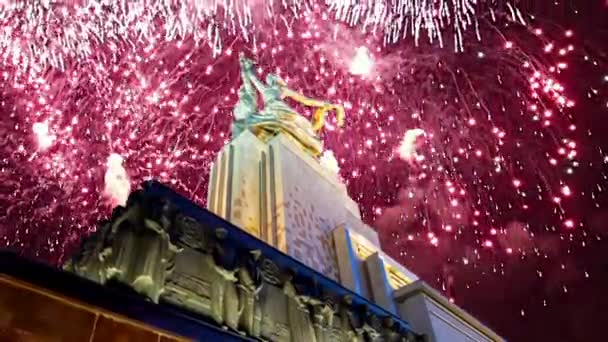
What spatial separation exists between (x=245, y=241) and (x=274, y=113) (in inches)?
267

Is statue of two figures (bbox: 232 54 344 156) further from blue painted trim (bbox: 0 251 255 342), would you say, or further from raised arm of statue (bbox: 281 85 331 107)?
blue painted trim (bbox: 0 251 255 342)

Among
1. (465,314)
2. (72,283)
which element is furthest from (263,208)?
(72,283)

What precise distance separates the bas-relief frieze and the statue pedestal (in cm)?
217

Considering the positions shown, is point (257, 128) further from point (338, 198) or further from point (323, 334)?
point (323, 334)

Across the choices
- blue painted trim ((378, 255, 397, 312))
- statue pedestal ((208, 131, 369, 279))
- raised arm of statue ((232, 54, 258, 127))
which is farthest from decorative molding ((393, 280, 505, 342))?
raised arm of statue ((232, 54, 258, 127))

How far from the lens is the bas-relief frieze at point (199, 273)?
6176mm

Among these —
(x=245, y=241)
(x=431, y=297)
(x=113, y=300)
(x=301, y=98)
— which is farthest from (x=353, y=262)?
(x=113, y=300)

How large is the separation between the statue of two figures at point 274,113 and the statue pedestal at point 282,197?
52 cm

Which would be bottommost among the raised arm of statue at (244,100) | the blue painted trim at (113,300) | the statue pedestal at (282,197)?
the blue painted trim at (113,300)

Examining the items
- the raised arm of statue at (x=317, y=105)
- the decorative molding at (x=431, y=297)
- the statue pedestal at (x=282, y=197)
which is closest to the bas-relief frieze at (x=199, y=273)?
the statue pedestal at (x=282, y=197)

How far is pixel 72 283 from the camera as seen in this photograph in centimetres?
474

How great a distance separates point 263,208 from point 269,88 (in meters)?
4.97

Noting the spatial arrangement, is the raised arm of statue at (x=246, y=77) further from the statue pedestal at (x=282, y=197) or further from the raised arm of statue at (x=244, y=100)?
the statue pedestal at (x=282, y=197)

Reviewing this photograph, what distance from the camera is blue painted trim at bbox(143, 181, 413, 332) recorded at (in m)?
6.90
